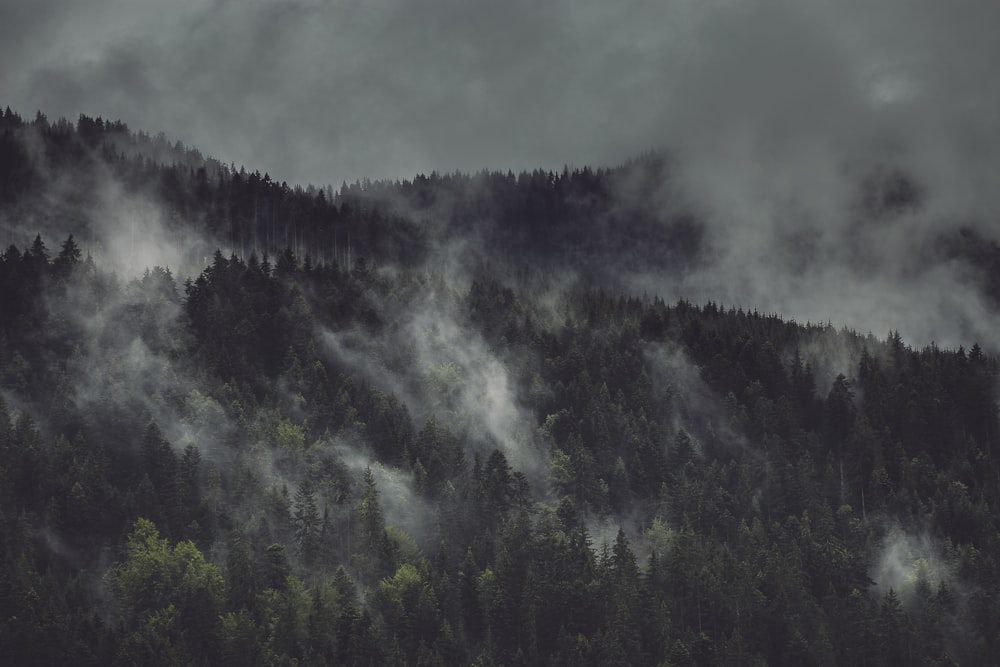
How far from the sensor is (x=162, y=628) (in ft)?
537

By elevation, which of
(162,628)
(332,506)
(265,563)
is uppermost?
(332,506)

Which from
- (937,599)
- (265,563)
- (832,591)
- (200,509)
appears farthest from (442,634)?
(937,599)

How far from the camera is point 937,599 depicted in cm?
18838

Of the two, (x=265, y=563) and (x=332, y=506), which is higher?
(x=332, y=506)

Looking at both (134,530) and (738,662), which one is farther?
(134,530)

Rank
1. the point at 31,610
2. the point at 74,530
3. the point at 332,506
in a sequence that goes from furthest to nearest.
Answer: the point at 332,506, the point at 74,530, the point at 31,610

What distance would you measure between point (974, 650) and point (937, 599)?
28.7 ft

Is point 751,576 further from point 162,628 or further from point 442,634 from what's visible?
point 162,628

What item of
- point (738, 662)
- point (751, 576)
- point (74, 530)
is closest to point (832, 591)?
point (751, 576)

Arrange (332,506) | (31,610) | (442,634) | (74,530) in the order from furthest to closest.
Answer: (332,506) → (74,530) → (442,634) → (31,610)

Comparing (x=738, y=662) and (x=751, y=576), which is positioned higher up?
(x=751, y=576)

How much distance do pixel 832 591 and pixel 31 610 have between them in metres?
103

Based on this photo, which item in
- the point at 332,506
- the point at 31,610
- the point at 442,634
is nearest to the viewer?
the point at 31,610

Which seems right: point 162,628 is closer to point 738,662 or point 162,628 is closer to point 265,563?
point 265,563
